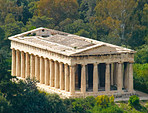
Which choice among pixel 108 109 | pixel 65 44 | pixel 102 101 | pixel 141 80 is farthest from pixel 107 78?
pixel 141 80

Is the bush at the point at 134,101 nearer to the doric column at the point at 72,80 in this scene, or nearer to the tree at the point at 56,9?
the doric column at the point at 72,80

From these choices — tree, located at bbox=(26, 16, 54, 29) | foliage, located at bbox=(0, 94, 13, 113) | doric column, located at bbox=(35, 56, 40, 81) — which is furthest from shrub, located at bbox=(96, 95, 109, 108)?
tree, located at bbox=(26, 16, 54, 29)

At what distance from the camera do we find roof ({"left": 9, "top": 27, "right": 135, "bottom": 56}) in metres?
132

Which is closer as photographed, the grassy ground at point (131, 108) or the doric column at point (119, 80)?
the grassy ground at point (131, 108)

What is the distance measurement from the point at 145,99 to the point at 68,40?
716 inches

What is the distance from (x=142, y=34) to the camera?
598 ft

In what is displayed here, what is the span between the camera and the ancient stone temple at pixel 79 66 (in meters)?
132

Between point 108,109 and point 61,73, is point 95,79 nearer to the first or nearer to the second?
point 61,73

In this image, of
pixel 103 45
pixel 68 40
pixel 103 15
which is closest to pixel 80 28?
pixel 103 15

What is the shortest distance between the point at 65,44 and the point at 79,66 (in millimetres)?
5601

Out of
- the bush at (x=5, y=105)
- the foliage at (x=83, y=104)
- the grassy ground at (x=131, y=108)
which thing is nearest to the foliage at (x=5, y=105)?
the bush at (x=5, y=105)

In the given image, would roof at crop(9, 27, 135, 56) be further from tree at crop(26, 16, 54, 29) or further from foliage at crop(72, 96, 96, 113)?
tree at crop(26, 16, 54, 29)

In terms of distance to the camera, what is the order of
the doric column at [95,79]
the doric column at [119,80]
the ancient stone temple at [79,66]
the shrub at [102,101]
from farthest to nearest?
the doric column at [119,80], the doric column at [95,79], the ancient stone temple at [79,66], the shrub at [102,101]

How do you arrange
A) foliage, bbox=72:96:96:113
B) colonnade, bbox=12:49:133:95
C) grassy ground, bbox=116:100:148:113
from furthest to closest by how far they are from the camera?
colonnade, bbox=12:49:133:95 < grassy ground, bbox=116:100:148:113 < foliage, bbox=72:96:96:113
